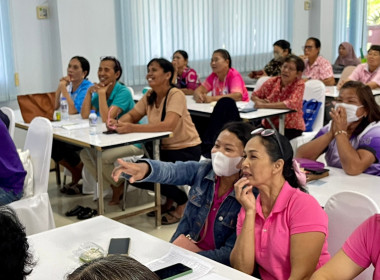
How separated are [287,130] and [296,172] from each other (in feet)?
9.69

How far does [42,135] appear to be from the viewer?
3.37 metres

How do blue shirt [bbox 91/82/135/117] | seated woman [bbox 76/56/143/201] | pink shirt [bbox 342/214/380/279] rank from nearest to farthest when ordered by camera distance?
pink shirt [bbox 342/214/380/279] → seated woman [bbox 76/56/143/201] → blue shirt [bbox 91/82/135/117]

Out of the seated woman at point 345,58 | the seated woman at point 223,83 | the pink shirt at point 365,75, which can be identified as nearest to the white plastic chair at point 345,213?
the seated woman at point 223,83

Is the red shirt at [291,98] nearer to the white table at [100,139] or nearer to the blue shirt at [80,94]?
the white table at [100,139]

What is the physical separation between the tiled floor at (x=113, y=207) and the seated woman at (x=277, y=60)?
294 cm

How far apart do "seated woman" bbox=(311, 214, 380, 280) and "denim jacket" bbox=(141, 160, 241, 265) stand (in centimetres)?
53

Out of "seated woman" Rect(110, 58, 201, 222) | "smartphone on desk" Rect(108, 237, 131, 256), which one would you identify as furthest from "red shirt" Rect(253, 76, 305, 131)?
"smartphone on desk" Rect(108, 237, 131, 256)

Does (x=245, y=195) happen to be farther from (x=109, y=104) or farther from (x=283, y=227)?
(x=109, y=104)

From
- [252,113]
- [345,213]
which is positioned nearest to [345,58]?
[252,113]

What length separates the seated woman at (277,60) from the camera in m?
7.07

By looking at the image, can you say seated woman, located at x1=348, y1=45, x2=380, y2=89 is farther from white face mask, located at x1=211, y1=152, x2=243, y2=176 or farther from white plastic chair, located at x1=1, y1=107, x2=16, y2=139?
white face mask, located at x1=211, y1=152, x2=243, y2=176

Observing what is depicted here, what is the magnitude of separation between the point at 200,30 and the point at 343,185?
5029 millimetres

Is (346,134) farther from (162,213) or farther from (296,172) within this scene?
(162,213)

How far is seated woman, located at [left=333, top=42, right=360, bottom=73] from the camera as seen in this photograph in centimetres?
882
